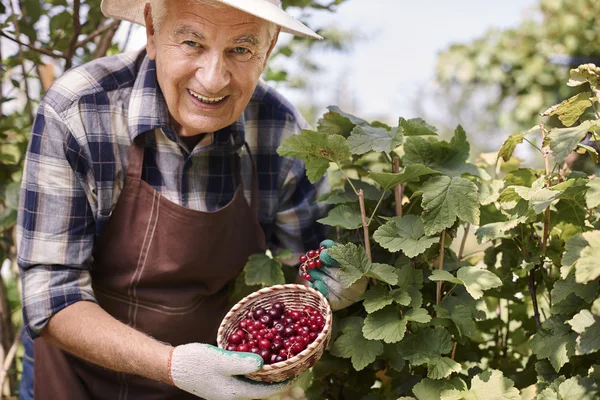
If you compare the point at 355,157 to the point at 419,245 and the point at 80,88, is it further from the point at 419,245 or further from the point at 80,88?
the point at 80,88

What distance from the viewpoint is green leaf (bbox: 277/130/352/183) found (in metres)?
1.77

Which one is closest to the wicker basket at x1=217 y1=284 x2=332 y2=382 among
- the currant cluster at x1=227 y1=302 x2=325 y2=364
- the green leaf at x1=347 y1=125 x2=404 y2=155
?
the currant cluster at x1=227 y1=302 x2=325 y2=364

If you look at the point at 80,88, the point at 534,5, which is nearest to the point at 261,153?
the point at 80,88

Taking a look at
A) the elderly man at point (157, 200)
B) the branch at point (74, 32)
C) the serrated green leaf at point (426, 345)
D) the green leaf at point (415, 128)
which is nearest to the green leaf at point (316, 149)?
the green leaf at point (415, 128)

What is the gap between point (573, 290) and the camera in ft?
5.18

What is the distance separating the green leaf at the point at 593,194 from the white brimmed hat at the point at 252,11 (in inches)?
34.5

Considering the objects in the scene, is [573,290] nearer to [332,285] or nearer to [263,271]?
[332,285]

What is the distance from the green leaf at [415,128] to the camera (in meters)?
1.87

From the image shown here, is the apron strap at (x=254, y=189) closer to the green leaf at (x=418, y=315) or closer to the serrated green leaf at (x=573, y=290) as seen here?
the green leaf at (x=418, y=315)

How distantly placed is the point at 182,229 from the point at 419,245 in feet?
2.46

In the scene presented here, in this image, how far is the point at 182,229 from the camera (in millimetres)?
2094

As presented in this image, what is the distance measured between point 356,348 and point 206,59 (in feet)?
2.86

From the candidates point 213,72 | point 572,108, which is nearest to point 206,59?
point 213,72

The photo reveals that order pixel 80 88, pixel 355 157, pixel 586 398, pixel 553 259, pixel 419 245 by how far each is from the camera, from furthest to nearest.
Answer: pixel 355 157, pixel 80 88, pixel 553 259, pixel 419 245, pixel 586 398
